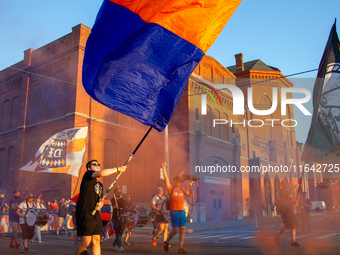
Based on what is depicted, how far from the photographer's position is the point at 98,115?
22172 millimetres

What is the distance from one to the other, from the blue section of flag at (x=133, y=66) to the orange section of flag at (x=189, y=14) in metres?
0.10

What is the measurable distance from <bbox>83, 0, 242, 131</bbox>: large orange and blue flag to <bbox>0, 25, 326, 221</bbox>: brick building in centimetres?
1279

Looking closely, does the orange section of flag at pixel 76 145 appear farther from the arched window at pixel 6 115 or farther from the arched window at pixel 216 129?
the arched window at pixel 216 129

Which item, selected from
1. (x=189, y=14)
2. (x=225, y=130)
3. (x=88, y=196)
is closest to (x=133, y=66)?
(x=189, y=14)

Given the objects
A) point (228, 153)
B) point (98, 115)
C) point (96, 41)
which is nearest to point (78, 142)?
point (98, 115)

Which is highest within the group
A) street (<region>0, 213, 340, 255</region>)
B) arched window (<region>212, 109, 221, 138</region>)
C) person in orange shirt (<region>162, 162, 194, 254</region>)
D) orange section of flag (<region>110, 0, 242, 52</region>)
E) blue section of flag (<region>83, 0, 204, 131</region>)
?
arched window (<region>212, 109, 221, 138</region>)

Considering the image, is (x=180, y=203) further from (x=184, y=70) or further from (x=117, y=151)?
(x=117, y=151)

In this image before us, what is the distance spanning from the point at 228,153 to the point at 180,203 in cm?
2309

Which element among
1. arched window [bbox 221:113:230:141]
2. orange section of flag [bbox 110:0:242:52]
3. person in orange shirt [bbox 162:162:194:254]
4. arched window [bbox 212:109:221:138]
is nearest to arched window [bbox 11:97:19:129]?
arched window [bbox 212:109:221:138]

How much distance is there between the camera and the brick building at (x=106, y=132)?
21406 mm

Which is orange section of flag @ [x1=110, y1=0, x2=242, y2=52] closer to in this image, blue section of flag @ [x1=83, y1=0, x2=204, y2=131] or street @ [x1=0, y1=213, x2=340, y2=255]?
blue section of flag @ [x1=83, y1=0, x2=204, y2=131]

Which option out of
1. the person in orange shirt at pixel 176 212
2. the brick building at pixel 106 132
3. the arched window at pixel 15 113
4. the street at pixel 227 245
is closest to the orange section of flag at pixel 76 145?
the street at pixel 227 245

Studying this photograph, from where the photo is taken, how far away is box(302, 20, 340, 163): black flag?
571 cm

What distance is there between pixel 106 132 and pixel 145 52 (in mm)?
18380
